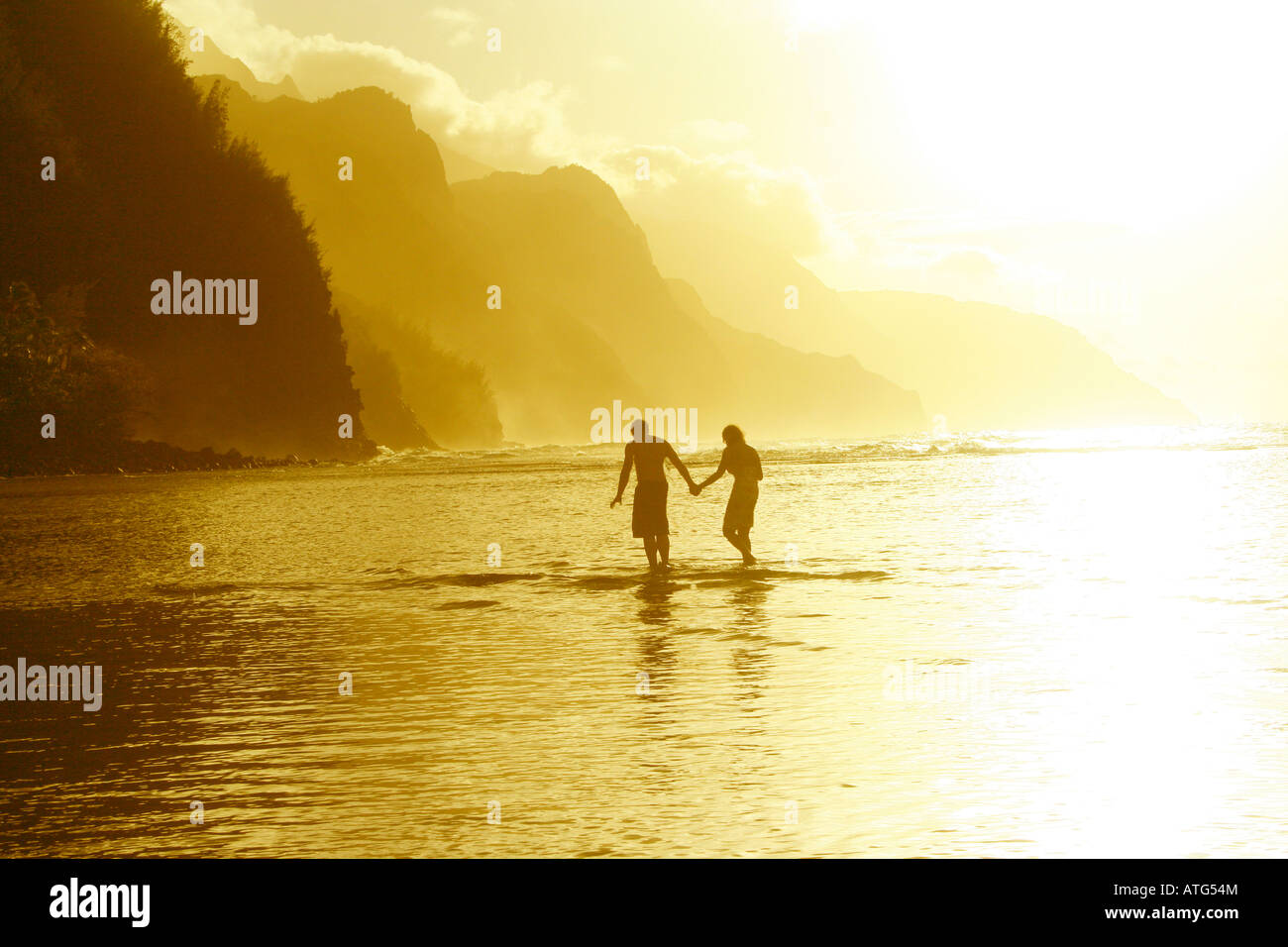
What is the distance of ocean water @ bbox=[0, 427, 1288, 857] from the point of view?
6.05 meters

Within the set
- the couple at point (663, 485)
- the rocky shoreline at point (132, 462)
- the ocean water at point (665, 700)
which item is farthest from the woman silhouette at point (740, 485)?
the rocky shoreline at point (132, 462)

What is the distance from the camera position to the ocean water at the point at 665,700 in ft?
19.9

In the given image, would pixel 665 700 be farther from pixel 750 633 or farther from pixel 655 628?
pixel 655 628

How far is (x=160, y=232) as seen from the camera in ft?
228

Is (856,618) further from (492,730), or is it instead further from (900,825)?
(900,825)

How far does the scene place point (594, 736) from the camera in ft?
26.3

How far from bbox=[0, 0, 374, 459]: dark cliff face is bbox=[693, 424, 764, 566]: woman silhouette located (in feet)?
153

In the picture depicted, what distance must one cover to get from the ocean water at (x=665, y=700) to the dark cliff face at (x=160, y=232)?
132 ft

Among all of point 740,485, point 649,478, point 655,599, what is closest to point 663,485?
point 649,478

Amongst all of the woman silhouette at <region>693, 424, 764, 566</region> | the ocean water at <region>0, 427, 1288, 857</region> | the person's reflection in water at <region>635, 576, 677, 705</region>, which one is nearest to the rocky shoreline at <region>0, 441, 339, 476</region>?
the ocean water at <region>0, 427, 1288, 857</region>

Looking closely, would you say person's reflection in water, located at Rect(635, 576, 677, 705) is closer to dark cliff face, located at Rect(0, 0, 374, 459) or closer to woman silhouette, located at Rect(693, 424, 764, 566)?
woman silhouette, located at Rect(693, 424, 764, 566)

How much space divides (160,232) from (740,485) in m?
60.0
